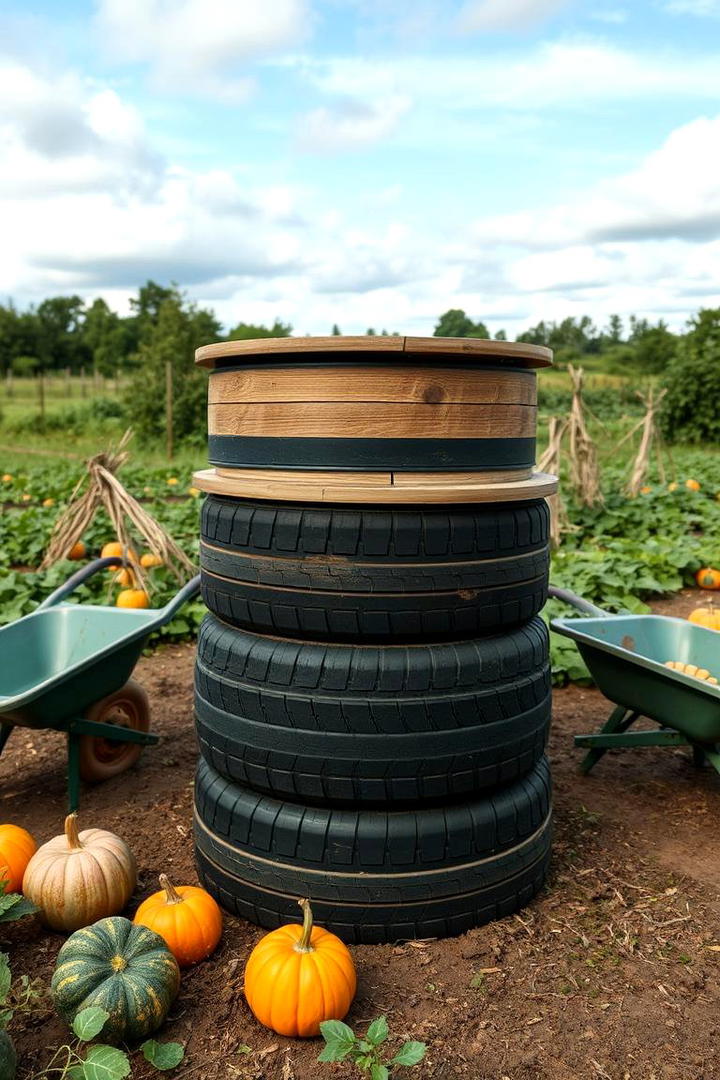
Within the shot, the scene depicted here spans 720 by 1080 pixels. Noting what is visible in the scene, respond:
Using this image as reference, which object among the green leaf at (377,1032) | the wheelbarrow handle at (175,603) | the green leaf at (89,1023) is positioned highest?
the wheelbarrow handle at (175,603)

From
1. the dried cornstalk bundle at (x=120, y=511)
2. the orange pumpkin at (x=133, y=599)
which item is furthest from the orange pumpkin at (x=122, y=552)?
the orange pumpkin at (x=133, y=599)

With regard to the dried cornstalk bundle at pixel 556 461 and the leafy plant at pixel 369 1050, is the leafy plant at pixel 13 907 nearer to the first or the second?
the leafy plant at pixel 369 1050

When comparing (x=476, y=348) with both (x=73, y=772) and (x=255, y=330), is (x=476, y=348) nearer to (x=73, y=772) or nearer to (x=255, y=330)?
(x=73, y=772)

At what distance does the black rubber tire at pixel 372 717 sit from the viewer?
2729mm

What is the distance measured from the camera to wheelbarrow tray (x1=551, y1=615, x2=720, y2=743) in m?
3.56

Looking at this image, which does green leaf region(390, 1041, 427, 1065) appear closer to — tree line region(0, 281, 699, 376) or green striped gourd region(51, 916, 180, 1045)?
green striped gourd region(51, 916, 180, 1045)

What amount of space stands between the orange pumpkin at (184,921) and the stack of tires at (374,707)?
0.19 m

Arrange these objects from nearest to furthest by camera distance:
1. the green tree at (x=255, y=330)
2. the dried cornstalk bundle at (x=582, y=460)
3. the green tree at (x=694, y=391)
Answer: the dried cornstalk bundle at (x=582, y=460), the green tree at (x=694, y=391), the green tree at (x=255, y=330)

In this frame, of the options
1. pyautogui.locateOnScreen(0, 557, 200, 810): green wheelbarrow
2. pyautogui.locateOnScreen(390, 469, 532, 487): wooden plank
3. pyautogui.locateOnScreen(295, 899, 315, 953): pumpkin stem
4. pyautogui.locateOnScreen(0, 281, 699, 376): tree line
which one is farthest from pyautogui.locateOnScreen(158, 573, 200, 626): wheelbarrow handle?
pyautogui.locateOnScreen(0, 281, 699, 376): tree line

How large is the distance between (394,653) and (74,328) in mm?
80141

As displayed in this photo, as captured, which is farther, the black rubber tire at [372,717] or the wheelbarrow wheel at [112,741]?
the wheelbarrow wheel at [112,741]

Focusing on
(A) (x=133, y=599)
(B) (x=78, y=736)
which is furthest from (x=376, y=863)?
(A) (x=133, y=599)

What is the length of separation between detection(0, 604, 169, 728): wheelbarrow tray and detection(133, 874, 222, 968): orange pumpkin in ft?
3.57

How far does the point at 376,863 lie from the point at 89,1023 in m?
0.96
